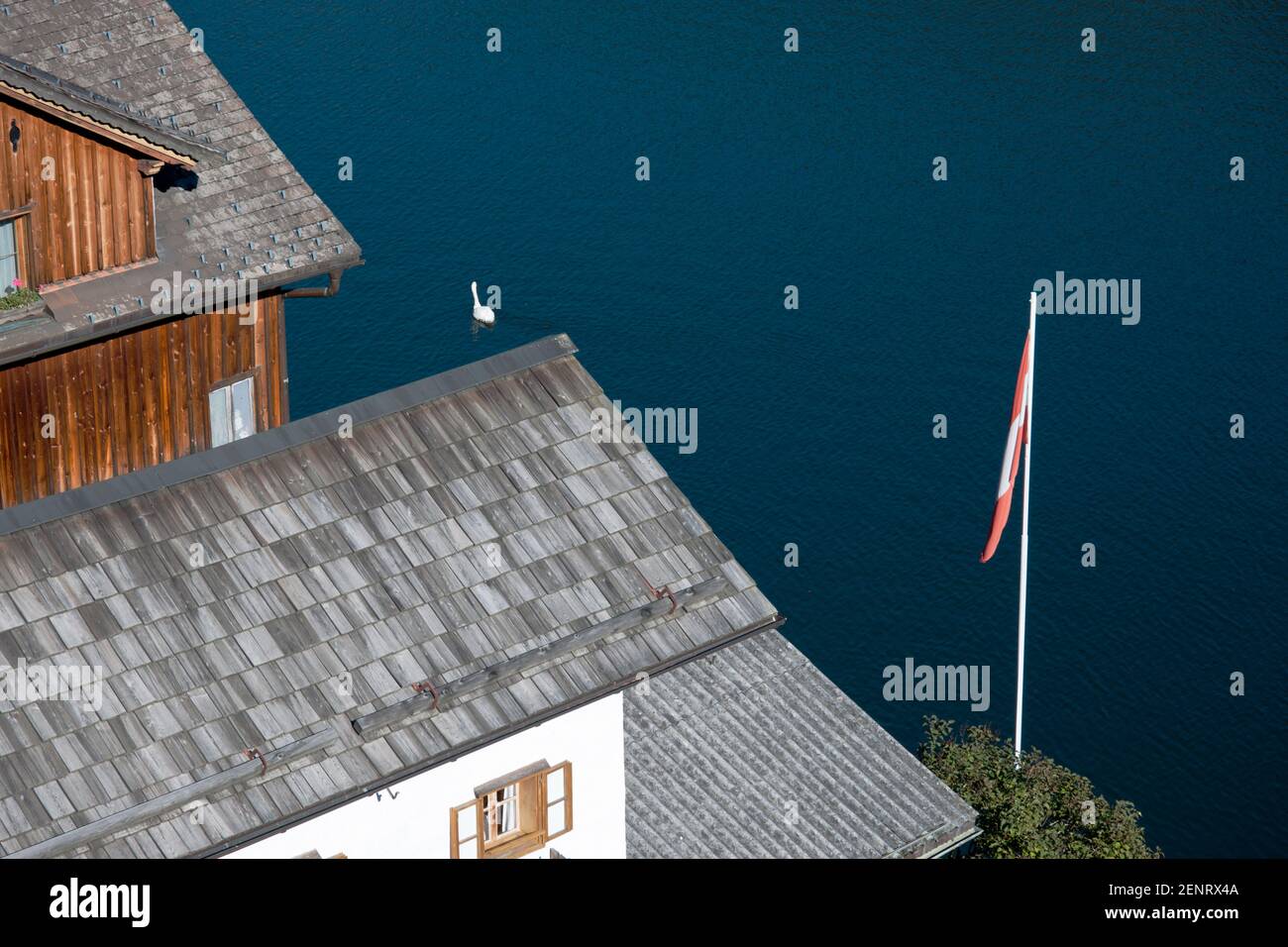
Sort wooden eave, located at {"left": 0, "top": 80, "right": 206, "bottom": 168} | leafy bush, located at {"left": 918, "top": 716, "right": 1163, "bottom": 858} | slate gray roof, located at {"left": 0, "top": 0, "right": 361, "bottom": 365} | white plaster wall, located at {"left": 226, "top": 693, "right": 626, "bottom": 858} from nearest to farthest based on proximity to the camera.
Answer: white plaster wall, located at {"left": 226, "top": 693, "right": 626, "bottom": 858}, wooden eave, located at {"left": 0, "top": 80, "right": 206, "bottom": 168}, slate gray roof, located at {"left": 0, "top": 0, "right": 361, "bottom": 365}, leafy bush, located at {"left": 918, "top": 716, "right": 1163, "bottom": 858}

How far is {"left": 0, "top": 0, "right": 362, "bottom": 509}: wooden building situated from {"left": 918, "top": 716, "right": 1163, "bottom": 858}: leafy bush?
549 inches

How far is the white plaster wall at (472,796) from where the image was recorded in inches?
927

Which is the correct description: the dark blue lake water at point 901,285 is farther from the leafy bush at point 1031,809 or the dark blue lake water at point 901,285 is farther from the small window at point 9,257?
the small window at point 9,257

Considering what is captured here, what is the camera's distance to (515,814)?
25.4 m

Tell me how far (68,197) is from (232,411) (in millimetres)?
5345

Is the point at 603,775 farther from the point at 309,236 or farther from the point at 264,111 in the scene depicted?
the point at 264,111

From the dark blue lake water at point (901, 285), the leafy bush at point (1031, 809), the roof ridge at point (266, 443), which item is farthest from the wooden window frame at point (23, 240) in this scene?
the dark blue lake water at point (901, 285)

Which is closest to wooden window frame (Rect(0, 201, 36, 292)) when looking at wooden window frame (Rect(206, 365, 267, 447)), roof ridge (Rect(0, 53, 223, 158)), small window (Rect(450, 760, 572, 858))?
roof ridge (Rect(0, 53, 223, 158))

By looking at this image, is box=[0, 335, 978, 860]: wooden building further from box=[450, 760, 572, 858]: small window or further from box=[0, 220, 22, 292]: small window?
box=[0, 220, 22, 292]: small window

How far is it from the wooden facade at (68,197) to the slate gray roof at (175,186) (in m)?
0.40

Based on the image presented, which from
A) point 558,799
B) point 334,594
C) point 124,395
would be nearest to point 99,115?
point 124,395

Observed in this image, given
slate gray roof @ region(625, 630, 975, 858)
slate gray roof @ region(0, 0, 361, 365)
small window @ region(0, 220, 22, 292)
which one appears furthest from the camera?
slate gray roof @ region(0, 0, 361, 365)

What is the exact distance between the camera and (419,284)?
6588 centimetres

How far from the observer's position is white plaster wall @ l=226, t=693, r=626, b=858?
23.5 meters
